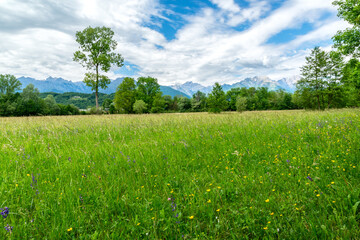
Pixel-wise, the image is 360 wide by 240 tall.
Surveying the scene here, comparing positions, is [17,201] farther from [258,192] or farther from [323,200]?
[323,200]

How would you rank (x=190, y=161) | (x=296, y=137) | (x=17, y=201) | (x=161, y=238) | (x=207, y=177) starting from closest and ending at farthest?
(x=161, y=238)
(x=17, y=201)
(x=207, y=177)
(x=190, y=161)
(x=296, y=137)

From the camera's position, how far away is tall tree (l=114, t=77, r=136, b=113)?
5516 cm

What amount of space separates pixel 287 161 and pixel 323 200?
111 centimetres

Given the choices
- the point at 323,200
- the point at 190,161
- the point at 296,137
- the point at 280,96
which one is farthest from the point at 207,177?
the point at 280,96

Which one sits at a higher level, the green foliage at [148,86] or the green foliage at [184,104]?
the green foliage at [148,86]

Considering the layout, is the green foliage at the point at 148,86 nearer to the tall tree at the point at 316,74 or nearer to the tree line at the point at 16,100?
the tree line at the point at 16,100

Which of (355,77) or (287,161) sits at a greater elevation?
(355,77)

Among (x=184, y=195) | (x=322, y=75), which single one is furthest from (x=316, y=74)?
(x=184, y=195)

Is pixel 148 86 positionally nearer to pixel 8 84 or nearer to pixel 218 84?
pixel 218 84

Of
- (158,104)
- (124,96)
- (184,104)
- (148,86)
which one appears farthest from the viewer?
(184,104)

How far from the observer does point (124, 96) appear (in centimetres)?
5516

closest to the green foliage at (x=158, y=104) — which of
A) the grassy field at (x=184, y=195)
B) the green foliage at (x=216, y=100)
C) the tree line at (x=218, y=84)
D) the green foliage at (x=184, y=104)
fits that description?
the tree line at (x=218, y=84)

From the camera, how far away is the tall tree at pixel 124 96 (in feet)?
181

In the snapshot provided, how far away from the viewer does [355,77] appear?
2014 centimetres
